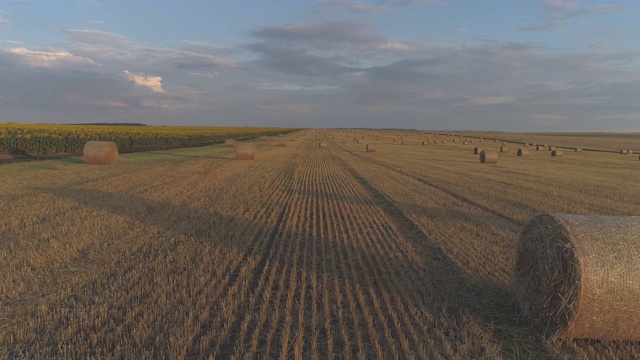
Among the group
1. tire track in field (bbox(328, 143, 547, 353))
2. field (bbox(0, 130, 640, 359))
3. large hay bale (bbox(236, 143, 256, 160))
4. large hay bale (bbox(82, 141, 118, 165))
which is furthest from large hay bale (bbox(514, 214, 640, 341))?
large hay bale (bbox(236, 143, 256, 160))

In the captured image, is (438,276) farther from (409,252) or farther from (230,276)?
(230,276)

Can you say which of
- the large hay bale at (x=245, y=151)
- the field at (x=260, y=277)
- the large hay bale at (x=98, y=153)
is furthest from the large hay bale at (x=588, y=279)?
the large hay bale at (x=245, y=151)

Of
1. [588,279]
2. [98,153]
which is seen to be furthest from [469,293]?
[98,153]

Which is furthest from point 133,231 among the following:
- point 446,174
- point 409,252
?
point 446,174

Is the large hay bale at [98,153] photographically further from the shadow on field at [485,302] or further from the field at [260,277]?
the shadow on field at [485,302]

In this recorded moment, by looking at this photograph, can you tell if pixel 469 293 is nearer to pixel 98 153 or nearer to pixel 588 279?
pixel 588 279

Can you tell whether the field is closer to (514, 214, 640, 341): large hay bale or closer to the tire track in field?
the tire track in field
